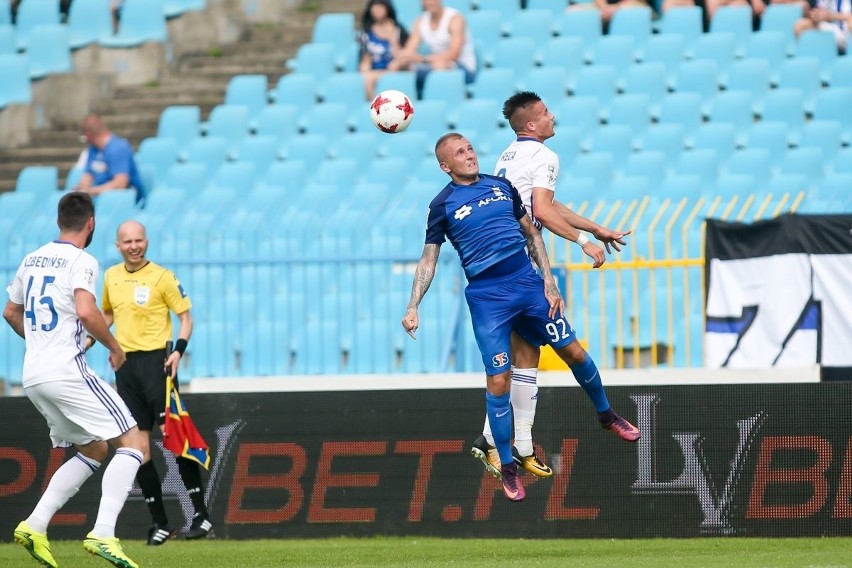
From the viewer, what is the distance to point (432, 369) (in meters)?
12.5

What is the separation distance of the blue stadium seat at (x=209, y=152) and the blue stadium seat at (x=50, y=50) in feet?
9.33

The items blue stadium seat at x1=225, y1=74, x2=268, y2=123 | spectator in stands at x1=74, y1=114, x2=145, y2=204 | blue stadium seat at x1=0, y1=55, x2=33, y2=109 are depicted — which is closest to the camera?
spectator in stands at x1=74, y1=114, x2=145, y2=204

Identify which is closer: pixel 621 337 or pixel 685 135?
pixel 621 337

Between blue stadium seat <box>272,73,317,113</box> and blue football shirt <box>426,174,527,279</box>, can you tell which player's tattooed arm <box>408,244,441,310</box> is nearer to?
blue football shirt <box>426,174,527,279</box>

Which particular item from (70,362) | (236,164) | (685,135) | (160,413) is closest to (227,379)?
(160,413)

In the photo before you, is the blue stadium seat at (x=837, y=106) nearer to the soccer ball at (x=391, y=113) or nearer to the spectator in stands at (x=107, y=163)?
the soccer ball at (x=391, y=113)

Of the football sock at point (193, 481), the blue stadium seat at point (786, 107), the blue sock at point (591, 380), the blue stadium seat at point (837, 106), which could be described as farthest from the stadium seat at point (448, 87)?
the blue sock at point (591, 380)

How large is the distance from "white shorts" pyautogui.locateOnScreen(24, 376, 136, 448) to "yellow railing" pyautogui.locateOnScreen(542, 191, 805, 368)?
13.0 ft

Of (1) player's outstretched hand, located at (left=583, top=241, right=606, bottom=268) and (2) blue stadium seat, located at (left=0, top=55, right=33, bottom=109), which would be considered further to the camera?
(2) blue stadium seat, located at (left=0, top=55, right=33, bottom=109)

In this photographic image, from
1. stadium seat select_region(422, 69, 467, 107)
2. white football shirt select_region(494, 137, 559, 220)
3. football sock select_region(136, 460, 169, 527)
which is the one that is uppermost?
stadium seat select_region(422, 69, 467, 107)

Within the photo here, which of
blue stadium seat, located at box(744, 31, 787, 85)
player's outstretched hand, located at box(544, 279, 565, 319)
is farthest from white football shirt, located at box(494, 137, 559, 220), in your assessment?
blue stadium seat, located at box(744, 31, 787, 85)

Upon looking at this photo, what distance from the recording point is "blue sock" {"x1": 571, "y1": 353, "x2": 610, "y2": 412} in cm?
948

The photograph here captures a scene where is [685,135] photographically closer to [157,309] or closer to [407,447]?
[407,447]

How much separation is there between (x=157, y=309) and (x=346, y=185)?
4.37 metres
